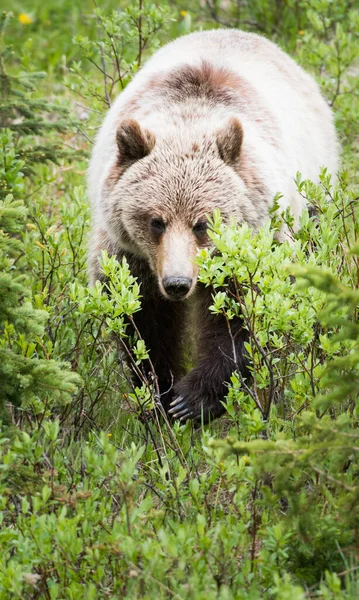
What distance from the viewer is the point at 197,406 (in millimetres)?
4875

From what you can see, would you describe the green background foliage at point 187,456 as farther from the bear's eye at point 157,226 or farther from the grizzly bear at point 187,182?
the bear's eye at point 157,226

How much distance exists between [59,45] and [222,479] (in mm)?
8093

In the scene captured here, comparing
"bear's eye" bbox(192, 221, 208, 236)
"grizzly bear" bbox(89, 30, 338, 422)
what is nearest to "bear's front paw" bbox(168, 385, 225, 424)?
"grizzly bear" bbox(89, 30, 338, 422)

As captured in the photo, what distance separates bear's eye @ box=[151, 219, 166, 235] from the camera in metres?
4.73

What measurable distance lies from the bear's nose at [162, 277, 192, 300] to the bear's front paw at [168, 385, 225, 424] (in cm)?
71

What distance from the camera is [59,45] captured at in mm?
10594

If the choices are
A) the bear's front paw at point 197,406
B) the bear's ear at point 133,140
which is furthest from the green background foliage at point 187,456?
the bear's ear at point 133,140

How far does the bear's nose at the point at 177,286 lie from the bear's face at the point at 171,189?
0.16m

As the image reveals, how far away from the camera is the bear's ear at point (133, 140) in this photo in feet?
15.6

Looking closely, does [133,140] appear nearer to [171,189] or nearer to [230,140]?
[171,189]

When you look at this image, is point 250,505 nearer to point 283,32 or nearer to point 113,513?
point 113,513

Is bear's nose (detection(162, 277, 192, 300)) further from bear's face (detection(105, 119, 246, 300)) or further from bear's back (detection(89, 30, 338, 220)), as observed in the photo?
bear's back (detection(89, 30, 338, 220))

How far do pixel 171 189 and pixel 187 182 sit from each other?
0.09 meters

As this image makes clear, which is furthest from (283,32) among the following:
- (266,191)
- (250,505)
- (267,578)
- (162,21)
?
(267,578)
